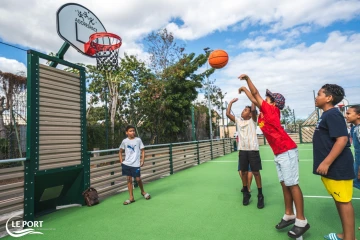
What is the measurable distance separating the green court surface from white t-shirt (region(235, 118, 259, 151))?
3.32 ft

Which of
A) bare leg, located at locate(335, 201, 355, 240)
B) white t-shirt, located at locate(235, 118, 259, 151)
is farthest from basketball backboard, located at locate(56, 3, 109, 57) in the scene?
bare leg, located at locate(335, 201, 355, 240)

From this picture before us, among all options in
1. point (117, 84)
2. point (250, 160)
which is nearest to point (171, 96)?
point (117, 84)

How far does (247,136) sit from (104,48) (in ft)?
13.0

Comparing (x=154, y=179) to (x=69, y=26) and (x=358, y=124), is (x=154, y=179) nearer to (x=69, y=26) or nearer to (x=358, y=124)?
(x=69, y=26)

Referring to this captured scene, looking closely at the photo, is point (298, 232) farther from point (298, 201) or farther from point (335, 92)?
→ point (335, 92)

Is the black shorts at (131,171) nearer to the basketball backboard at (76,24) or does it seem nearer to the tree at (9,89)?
the basketball backboard at (76,24)

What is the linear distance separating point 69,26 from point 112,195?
3825mm

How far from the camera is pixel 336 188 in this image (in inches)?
90.3

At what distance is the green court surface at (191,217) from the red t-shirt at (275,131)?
107 cm

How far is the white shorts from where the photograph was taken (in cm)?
274

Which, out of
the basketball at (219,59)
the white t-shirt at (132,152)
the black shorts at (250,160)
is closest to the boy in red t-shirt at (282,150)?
the black shorts at (250,160)

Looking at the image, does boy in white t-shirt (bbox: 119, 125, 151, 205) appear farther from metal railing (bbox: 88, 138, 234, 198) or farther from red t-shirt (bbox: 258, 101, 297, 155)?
red t-shirt (bbox: 258, 101, 297, 155)

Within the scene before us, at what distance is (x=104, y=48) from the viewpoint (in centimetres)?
580

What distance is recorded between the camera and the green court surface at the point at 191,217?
10.1 feet
